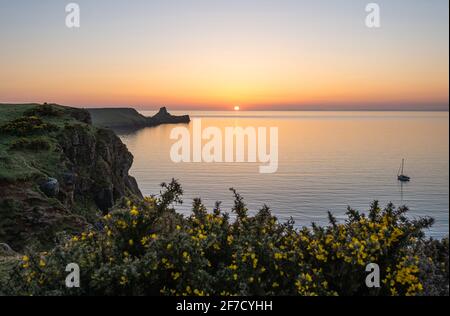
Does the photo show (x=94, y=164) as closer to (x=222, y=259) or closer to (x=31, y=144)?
(x=31, y=144)

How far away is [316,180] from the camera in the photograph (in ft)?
329

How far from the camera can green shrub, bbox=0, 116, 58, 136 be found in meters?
40.2

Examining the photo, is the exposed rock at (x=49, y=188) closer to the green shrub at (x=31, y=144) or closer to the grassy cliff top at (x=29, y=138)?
the grassy cliff top at (x=29, y=138)

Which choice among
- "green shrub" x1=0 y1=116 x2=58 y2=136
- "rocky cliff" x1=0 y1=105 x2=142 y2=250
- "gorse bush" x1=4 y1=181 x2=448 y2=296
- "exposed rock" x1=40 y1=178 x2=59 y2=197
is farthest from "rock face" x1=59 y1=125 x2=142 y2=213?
"gorse bush" x1=4 y1=181 x2=448 y2=296

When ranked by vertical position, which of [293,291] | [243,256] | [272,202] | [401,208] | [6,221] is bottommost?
[272,202]

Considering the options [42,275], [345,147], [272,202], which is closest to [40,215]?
[42,275]

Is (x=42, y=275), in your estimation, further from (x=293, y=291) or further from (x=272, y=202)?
(x=272, y=202)

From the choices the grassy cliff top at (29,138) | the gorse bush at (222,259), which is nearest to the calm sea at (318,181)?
the grassy cliff top at (29,138)

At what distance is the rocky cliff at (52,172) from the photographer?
2472cm

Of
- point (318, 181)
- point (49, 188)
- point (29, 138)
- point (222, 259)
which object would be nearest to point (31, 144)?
point (29, 138)

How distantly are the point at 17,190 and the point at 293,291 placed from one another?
81.6 feet

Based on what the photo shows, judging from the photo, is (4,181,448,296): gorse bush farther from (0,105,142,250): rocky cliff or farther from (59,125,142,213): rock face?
(59,125,142,213): rock face

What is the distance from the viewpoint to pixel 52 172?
35.4 metres

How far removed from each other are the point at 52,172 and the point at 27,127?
8.00 m
